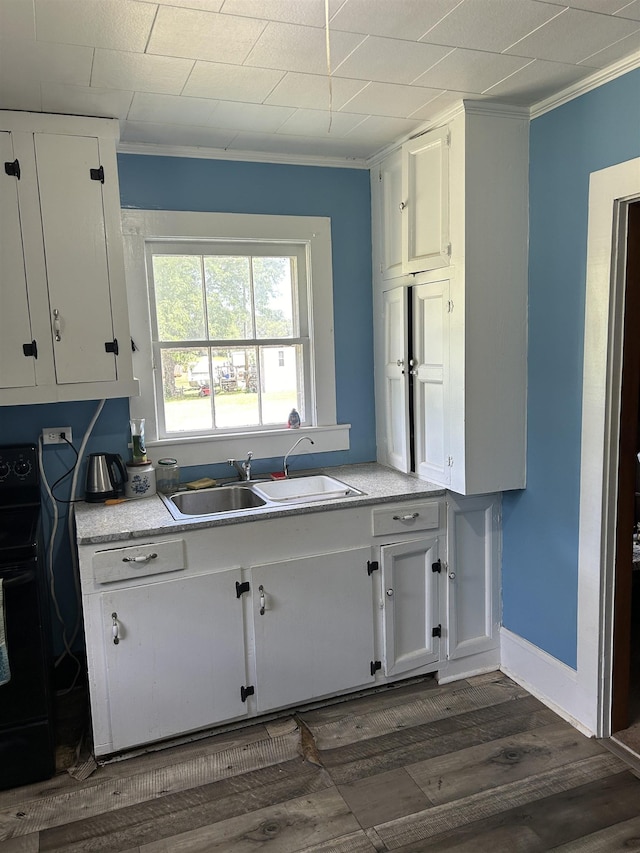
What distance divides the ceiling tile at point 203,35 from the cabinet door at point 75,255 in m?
0.68

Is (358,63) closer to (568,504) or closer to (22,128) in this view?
(22,128)

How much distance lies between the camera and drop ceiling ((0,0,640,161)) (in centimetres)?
170

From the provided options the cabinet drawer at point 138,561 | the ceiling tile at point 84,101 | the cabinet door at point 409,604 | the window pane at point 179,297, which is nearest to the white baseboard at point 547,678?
the cabinet door at point 409,604

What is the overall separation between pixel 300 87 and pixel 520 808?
8.39 feet

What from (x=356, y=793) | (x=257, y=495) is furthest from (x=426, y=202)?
(x=356, y=793)

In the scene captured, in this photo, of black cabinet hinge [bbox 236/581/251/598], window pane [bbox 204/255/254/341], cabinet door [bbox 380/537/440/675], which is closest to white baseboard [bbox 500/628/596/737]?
cabinet door [bbox 380/537/440/675]

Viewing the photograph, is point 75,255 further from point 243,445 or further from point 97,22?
point 243,445

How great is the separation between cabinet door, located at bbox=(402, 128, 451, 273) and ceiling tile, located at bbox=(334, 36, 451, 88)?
468 millimetres

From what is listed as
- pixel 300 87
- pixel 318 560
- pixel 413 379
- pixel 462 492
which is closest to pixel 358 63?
pixel 300 87

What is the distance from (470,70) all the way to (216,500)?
78.0 inches

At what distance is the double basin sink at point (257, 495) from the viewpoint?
8.94 ft

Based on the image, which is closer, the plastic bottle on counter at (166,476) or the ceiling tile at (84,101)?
the ceiling tile at (84,101)

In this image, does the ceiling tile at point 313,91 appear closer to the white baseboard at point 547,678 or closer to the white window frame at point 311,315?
the white window frame at point 311,315

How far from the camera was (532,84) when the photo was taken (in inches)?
90.0
